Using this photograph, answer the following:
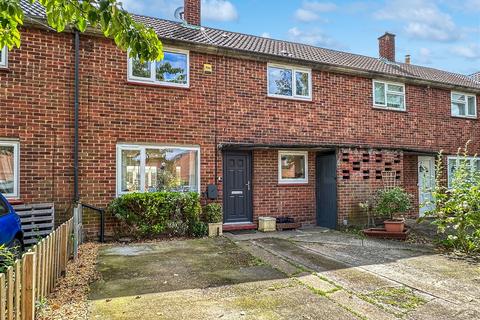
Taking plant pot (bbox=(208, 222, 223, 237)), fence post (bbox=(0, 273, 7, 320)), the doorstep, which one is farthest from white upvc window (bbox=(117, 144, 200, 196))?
fence post (bbox=(0, 273, 7, 320))

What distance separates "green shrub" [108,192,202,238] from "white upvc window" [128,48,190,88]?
3000 mm

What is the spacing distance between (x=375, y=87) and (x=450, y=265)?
24.2ft

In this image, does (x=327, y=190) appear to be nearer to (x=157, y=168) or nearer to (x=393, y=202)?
(x=393, y=202)

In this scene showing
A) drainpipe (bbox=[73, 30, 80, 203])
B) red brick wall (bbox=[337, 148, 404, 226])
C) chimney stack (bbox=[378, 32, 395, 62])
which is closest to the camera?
drainpipe (bbox=[73, 30, 80, 203])

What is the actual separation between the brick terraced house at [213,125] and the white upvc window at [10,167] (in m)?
0.02

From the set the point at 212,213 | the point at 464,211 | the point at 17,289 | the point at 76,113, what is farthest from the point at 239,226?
the point at 17,289

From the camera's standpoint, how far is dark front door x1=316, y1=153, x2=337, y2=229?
10398 mm

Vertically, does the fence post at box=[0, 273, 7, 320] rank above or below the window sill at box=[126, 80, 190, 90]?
below

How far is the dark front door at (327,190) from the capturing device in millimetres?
10398

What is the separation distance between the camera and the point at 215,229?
8.96 metres

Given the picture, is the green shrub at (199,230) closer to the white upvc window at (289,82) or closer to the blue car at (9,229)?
the blue car at (9,229)

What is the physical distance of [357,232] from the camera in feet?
32.1

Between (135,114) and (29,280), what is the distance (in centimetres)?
604

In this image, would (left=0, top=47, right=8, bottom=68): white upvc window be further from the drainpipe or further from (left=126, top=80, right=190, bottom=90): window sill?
(left=126, top=80, right=190, bottom=90): window sill
